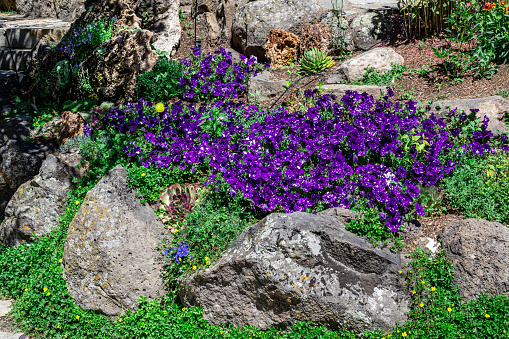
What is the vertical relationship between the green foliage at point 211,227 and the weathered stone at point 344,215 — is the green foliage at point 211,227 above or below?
below

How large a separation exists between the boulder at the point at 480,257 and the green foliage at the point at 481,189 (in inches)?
14.1

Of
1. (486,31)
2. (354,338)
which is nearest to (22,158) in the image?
(354,338)

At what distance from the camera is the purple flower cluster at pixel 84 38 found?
806 cm

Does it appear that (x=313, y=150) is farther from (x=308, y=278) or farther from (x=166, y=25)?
(x=166, y=25)

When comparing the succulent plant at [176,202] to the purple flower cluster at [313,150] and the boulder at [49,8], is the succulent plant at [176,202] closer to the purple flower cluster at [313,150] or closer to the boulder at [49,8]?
the purple flower cluster at [313,150]

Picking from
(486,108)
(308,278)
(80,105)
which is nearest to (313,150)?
(308,278)

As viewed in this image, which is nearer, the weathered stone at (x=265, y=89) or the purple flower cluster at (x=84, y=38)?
the weathered stone at (x=265, y=89)

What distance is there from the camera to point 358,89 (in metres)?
6.11

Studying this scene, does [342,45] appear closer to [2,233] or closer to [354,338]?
[354,338]

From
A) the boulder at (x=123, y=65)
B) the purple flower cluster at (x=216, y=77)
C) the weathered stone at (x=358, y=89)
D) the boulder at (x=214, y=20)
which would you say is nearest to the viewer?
the weathered stone at (x=358, y=89)

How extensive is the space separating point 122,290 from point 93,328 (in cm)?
45

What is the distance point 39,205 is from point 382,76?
205 inches

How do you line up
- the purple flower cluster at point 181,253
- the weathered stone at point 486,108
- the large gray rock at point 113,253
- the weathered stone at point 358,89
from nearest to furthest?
the purple flower cluster at point 181,253 → the large gray rock at point 113,253 → the weathered stone at point 486,108 → the weathered stone at point 358,89

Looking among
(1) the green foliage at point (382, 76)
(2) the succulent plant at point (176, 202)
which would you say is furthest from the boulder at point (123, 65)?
(1) the green foliage at point (382, 76)
